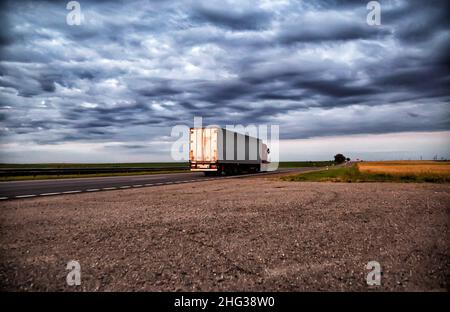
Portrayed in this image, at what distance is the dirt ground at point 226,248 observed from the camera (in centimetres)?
359

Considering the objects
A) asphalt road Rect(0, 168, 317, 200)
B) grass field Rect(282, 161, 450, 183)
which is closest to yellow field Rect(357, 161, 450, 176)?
grass field Rect(282, 161, 450, 183)

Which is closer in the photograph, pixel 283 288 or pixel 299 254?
pixel 283 288

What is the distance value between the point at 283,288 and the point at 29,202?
10076 millimetres

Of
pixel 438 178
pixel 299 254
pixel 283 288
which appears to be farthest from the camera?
pixel 438 178

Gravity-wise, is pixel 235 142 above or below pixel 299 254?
above

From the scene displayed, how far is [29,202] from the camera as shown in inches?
397

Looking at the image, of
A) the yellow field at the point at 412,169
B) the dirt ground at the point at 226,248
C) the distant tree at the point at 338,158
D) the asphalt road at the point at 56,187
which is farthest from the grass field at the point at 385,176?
the distant tree at the point at 338,158

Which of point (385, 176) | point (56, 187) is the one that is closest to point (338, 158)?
point (385, 176)

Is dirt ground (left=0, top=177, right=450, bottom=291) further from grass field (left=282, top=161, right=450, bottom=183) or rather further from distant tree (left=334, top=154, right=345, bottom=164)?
distant tree (left=334, top=154, right=345, bottom=164)

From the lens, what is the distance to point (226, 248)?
4.82m

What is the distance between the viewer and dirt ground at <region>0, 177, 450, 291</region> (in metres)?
3.59

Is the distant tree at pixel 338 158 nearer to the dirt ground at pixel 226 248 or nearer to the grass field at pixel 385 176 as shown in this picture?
the grass field at pixel 385 176
